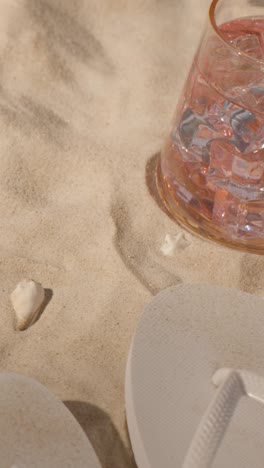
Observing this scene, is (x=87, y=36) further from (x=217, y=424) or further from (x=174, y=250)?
(x=217, y=424)

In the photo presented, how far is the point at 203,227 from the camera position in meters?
1.17

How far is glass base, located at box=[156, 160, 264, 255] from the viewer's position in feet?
3.77

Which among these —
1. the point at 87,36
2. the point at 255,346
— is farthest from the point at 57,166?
the point at 255,346

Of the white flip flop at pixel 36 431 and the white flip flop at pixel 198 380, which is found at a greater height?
the white flip flop at pixel 198 380

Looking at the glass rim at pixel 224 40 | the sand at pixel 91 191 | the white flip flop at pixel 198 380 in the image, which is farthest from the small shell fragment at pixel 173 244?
the glass rim at pixel 224 40

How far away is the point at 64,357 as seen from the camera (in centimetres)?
97

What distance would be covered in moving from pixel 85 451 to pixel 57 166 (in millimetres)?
570

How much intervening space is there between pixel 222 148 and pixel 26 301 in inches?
14.6

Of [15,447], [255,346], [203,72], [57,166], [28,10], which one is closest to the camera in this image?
[15,447]

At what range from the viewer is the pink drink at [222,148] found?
1095 millimetres

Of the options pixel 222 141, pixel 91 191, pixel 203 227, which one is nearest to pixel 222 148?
pixel 222 141

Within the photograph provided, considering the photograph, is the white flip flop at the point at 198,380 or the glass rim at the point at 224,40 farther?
the glass rim at the point at 224,40

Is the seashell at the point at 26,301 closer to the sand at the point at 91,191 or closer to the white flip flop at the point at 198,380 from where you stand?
the sand at the point at 91,191

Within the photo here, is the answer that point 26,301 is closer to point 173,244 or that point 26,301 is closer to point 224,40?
point 173,244
